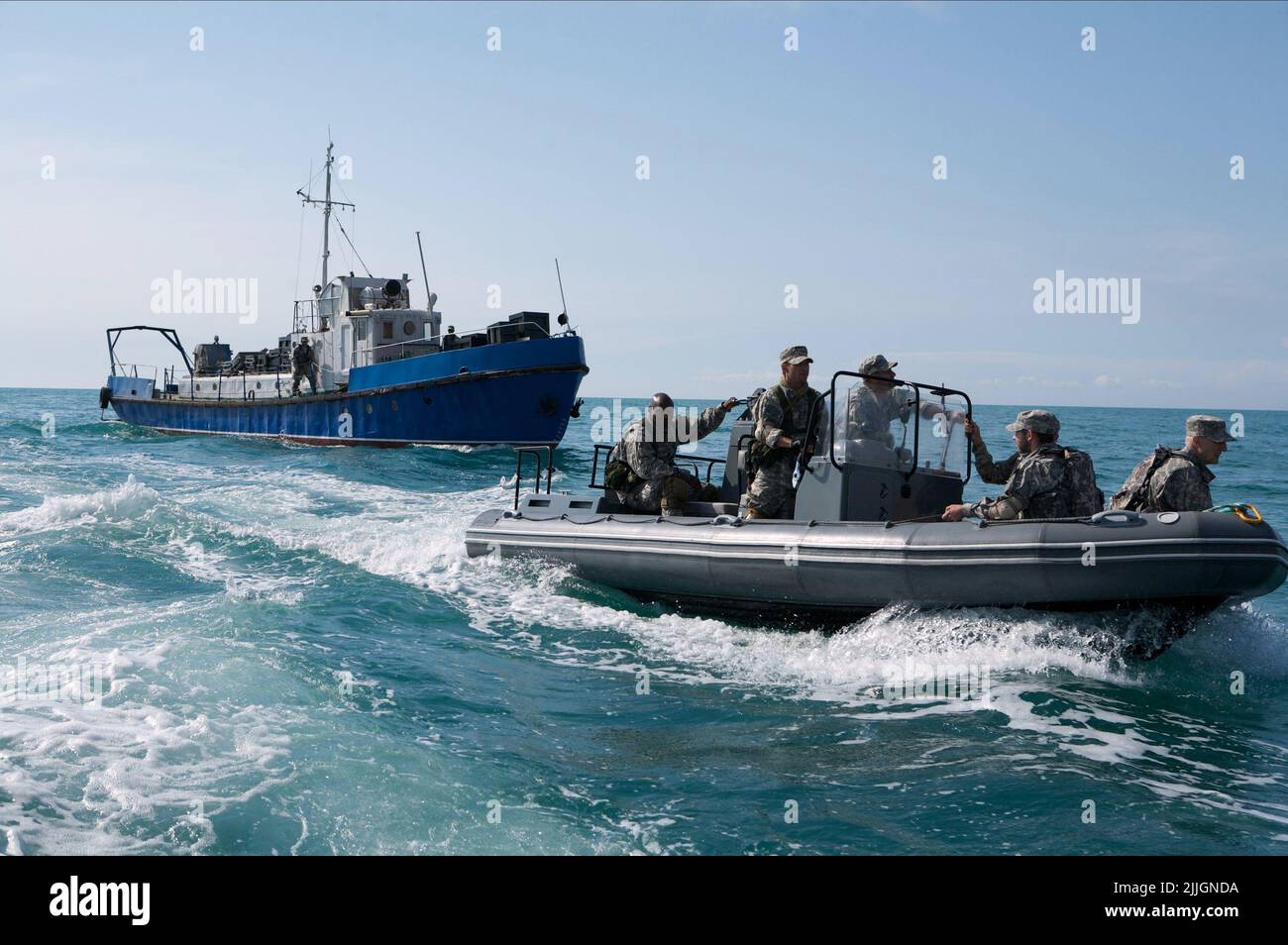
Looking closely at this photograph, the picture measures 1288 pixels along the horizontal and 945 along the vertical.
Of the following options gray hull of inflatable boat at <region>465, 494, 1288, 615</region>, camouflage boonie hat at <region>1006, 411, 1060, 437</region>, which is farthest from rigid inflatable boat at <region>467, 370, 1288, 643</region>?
camouflage boonie hat at <region>1006, 411, 1060, 437</region>

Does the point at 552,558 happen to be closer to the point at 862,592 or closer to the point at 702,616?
the point at 702,616

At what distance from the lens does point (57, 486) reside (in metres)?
16.6

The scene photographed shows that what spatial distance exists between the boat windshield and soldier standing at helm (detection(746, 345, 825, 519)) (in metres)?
0.29

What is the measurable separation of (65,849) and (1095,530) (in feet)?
19.6

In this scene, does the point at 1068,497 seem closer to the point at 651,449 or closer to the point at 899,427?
the point at 899,427

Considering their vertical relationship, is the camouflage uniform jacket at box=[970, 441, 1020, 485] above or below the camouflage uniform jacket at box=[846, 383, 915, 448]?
below

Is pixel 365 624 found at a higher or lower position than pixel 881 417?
lower

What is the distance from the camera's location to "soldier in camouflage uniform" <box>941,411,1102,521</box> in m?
7.51

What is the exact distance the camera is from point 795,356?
28.9 ft

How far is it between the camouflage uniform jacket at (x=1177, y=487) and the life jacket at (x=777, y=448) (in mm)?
2492

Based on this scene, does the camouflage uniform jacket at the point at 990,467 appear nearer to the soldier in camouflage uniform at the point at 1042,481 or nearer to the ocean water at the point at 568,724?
the soldier in camouflage uniform at the point at 1042,481

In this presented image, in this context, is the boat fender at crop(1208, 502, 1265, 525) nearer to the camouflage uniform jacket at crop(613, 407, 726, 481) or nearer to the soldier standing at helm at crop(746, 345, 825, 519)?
the soldier standing at helm at crop(746, 345, 825, 519)
